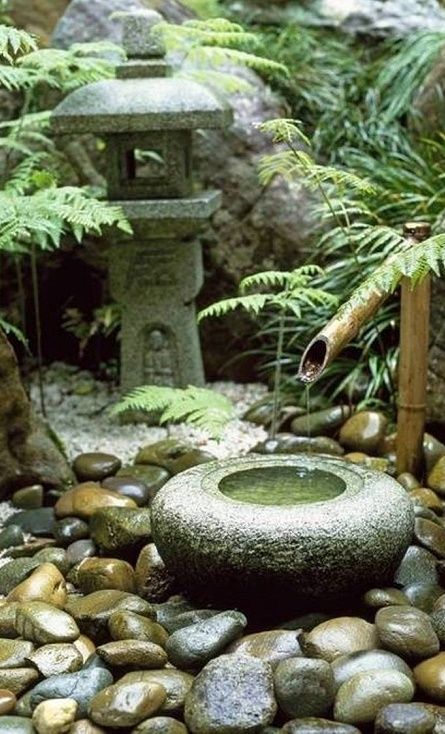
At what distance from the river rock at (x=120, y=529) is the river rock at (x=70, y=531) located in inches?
4.6

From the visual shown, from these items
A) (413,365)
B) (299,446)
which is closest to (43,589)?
(299,446)

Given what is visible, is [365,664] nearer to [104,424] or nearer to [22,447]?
[22,447]

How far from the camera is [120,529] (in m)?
4.32

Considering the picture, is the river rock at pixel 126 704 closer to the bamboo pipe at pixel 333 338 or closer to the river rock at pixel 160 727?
the river rock at pixel 160 727

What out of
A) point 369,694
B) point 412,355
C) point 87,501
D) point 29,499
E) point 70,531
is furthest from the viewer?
point 29,499

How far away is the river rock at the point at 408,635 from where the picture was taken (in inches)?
135

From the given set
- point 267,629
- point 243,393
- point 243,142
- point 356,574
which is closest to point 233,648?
point 267,629

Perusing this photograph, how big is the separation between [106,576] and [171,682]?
0.82 m

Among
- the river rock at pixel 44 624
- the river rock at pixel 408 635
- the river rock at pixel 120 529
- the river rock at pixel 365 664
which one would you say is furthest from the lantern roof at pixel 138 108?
the river rock at pixel 365 664

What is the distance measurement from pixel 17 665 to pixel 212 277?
3.81 m

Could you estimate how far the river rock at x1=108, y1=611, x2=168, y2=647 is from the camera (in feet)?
11.8

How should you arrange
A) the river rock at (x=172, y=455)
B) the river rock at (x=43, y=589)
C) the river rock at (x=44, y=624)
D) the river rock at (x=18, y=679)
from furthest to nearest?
1. the river rock at (x=172, y=455)
2. the river rock at (x=43, y=589)
3. the river rock at (x=44, y=624)
4. the river rock at (x=18, y=679)

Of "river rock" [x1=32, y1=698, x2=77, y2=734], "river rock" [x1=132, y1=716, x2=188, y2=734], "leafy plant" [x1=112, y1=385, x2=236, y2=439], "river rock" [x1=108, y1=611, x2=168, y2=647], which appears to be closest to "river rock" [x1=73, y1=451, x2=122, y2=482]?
"leafy plant" [x1=112, y1=385, x2=236, y2=439]

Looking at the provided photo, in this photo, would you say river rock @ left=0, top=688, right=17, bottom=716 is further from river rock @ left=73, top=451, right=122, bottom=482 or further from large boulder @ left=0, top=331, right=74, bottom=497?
river rock @ left=73, top=451, right=122, bottom=482
